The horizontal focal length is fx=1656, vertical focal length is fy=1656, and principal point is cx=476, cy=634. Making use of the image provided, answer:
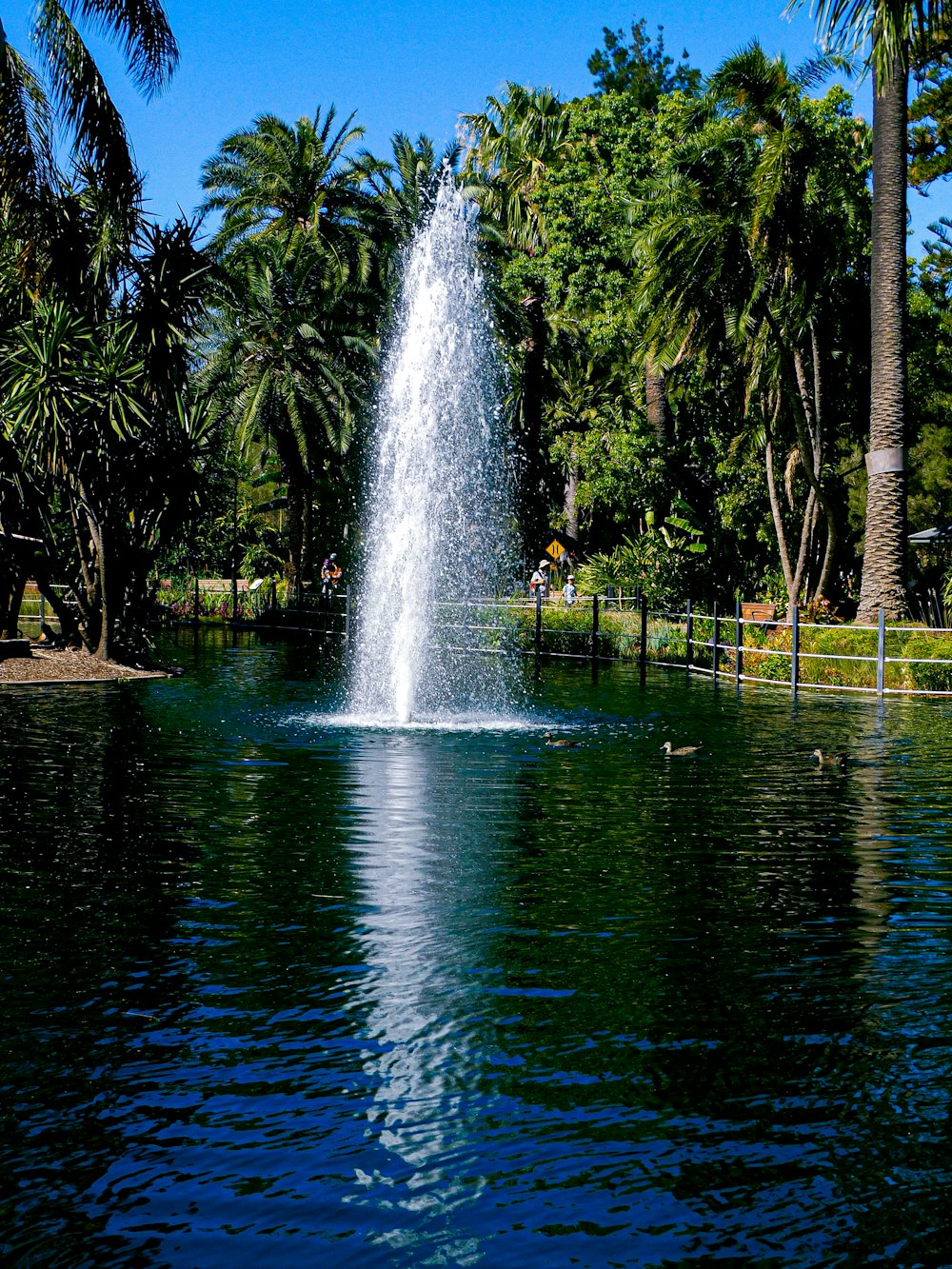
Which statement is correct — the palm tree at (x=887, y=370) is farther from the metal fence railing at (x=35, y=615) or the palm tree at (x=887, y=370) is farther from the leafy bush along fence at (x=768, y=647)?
the metal fence railing at (x=35, y=615)

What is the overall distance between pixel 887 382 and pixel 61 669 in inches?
588

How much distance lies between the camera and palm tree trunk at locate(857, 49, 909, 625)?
28.1 metres

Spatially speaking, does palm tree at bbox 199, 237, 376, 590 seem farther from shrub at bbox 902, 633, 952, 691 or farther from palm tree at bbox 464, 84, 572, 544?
shrub at bbox 902, 633, 952, 691

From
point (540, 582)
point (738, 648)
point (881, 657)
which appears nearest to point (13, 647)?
point (738, 648)

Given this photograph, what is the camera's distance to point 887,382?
28.5m

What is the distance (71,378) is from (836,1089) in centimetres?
2278

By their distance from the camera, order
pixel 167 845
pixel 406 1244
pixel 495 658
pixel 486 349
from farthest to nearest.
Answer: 1. pixel 486 349
2. pixel 495 658
3. pixel 167 845
4. pixel 406 1244

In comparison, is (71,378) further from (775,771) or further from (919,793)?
(919,793)

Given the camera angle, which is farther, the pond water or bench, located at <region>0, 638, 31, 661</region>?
bench, located at <region>0, 638, 31, 661</region>

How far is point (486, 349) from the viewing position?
2272 inches

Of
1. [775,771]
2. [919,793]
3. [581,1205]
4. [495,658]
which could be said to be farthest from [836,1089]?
[495,658]

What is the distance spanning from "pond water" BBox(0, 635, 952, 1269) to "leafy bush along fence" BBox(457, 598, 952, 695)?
1073 cm

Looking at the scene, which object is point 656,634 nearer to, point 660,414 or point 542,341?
point 660,414

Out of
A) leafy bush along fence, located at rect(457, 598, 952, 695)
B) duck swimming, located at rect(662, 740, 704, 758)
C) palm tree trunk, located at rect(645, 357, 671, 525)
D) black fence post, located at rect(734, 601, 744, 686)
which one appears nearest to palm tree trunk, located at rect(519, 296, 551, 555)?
palm tree trunk, located at rect(645, 357, 671, 525)
